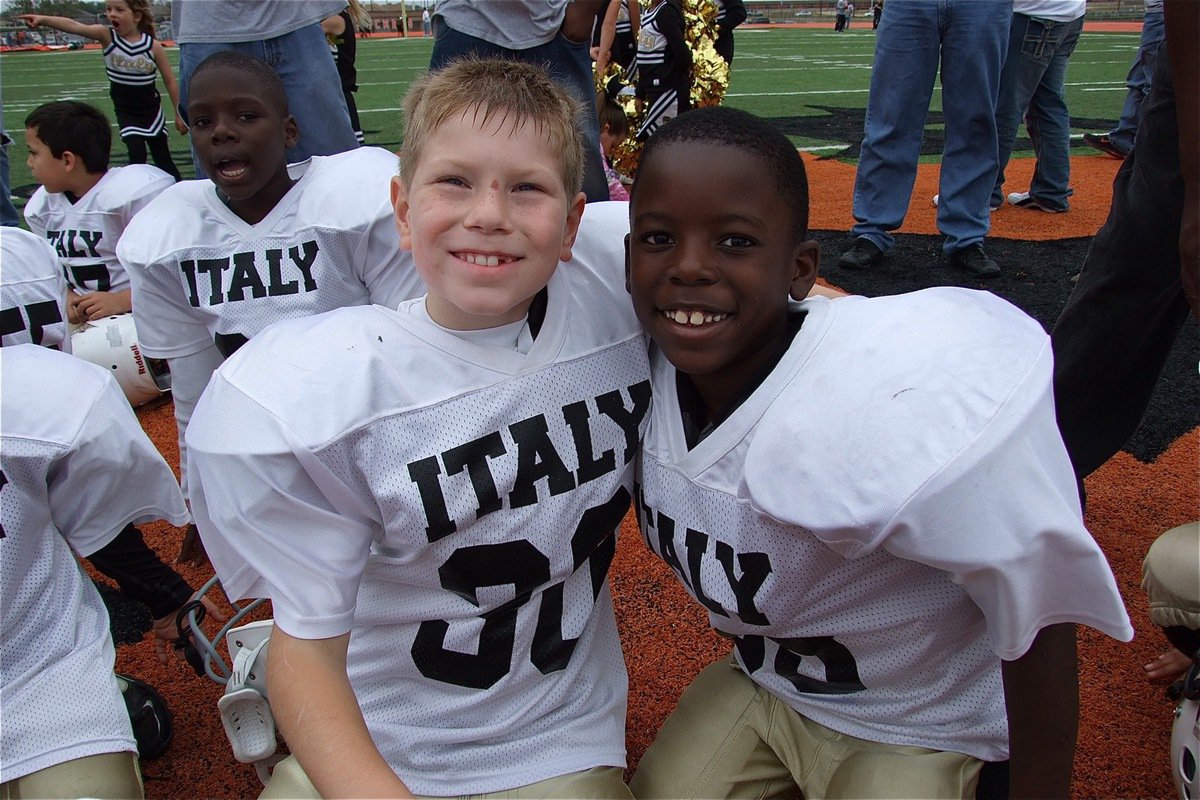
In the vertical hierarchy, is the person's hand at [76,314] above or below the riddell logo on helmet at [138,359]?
Answer: above

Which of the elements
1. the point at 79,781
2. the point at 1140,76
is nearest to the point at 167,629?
the point at 79,781

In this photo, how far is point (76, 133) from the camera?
11.2 feet

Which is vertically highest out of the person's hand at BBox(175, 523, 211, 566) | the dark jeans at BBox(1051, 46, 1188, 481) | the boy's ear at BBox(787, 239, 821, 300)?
the boy's ear at BBox(787, 239, 821, 300)

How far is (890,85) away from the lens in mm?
3797

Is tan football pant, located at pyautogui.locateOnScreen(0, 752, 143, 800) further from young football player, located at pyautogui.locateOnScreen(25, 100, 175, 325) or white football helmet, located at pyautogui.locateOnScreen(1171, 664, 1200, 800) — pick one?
young football player, located at pyautogui.locateOnScreen(25, 100, 175, 325)

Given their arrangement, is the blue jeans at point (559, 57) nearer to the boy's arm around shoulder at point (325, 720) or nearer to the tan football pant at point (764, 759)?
the tan football pant at point (764, 759)

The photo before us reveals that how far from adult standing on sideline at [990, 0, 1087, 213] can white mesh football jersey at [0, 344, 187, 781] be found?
151 inches

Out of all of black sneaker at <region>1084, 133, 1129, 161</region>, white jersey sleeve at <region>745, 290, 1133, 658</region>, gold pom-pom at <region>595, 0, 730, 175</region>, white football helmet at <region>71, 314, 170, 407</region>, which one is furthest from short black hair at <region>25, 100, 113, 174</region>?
black sneaker at <region>1084, 133, 1129, 161</region>

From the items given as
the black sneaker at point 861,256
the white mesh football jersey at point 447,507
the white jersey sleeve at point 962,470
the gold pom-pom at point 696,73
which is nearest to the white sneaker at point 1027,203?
the black sneaker at point 861,256

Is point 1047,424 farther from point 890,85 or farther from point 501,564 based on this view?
point 890,85

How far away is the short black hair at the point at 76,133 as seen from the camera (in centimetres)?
341

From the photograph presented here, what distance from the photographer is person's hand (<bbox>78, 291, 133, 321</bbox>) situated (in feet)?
11.0

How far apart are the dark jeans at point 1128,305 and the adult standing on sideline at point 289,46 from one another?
2074mm

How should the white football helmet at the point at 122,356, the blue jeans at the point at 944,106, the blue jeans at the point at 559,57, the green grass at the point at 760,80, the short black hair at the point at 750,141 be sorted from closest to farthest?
the short black hair at the point at 750,141, the blue jeans at the point at 559,57, the white football helmet at the point at 122,356, the blue jeans at the point at 944,106, the green grass at the point at 760,80
